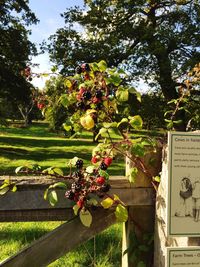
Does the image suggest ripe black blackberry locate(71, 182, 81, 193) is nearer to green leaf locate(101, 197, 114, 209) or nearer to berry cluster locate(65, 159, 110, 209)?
berry cluster locate(65, 159, 110, 209)

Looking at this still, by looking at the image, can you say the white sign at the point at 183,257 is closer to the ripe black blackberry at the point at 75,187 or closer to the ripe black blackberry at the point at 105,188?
the ripe black blackberry at the point at 105,188

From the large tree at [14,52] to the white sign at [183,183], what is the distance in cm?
2216

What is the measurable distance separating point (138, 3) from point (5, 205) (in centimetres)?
2066

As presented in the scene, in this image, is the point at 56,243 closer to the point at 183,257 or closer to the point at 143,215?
the point at 143,215

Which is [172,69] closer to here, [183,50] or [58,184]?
[183,50]

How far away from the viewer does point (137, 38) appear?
22.4 m

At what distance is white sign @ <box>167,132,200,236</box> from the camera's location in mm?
2391

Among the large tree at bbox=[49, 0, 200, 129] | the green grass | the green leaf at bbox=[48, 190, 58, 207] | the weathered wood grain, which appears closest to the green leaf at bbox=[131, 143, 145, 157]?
the weathered wood grain

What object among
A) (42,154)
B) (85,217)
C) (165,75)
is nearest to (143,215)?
(85,217)

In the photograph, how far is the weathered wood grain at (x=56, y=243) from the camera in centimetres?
275

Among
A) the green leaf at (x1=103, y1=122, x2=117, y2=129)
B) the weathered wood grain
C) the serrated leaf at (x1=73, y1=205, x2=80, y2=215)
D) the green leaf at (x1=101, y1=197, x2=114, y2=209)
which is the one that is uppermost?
the green leaf at (x1=103, y1=122, x2=117, y2=129)

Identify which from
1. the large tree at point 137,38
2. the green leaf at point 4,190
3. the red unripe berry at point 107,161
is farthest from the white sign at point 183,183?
the large tree at point 137,38

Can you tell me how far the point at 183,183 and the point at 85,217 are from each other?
66cm

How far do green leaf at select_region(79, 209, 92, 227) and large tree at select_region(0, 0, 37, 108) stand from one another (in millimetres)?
21834
